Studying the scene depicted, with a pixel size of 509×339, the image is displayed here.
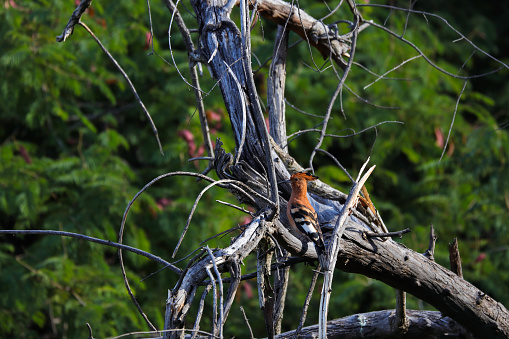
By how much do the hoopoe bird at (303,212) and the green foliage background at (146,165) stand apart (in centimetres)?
253

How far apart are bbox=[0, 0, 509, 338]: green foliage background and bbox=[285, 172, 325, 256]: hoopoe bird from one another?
8.31 ft

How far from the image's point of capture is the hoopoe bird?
6.43 ft

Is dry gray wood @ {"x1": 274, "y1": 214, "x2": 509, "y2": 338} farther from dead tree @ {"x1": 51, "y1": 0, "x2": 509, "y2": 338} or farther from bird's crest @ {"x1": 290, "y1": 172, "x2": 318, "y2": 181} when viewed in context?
bird's crest @ {"x1": 290, "y1": 172, "x2": 318, "y2": 181}

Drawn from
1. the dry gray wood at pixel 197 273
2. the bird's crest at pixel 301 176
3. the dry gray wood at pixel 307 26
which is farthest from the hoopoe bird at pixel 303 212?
the dry gray wood at pixel 307 26

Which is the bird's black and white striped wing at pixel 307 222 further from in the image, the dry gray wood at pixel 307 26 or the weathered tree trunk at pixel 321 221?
the dry gray wood at pixel 307 26

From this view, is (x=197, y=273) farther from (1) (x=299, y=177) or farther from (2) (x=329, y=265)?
(1) (x=299, y=177)

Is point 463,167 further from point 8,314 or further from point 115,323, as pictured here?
point 8,314

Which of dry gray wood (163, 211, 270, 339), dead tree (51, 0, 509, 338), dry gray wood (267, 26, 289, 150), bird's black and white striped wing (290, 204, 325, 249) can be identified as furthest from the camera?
dry gray wood (267, 26, 289, 150)

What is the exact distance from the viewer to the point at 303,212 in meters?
2.10

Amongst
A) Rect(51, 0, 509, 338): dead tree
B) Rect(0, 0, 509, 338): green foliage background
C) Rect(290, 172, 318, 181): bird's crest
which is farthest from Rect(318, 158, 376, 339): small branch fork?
Rect(0, 0, 509, 338): green foliage background

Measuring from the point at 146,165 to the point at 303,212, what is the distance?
3.78 meters

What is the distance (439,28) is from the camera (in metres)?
7.30

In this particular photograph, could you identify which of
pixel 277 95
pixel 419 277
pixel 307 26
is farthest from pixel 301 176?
pixel 307 26

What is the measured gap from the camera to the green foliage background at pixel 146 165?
457 centimetres
